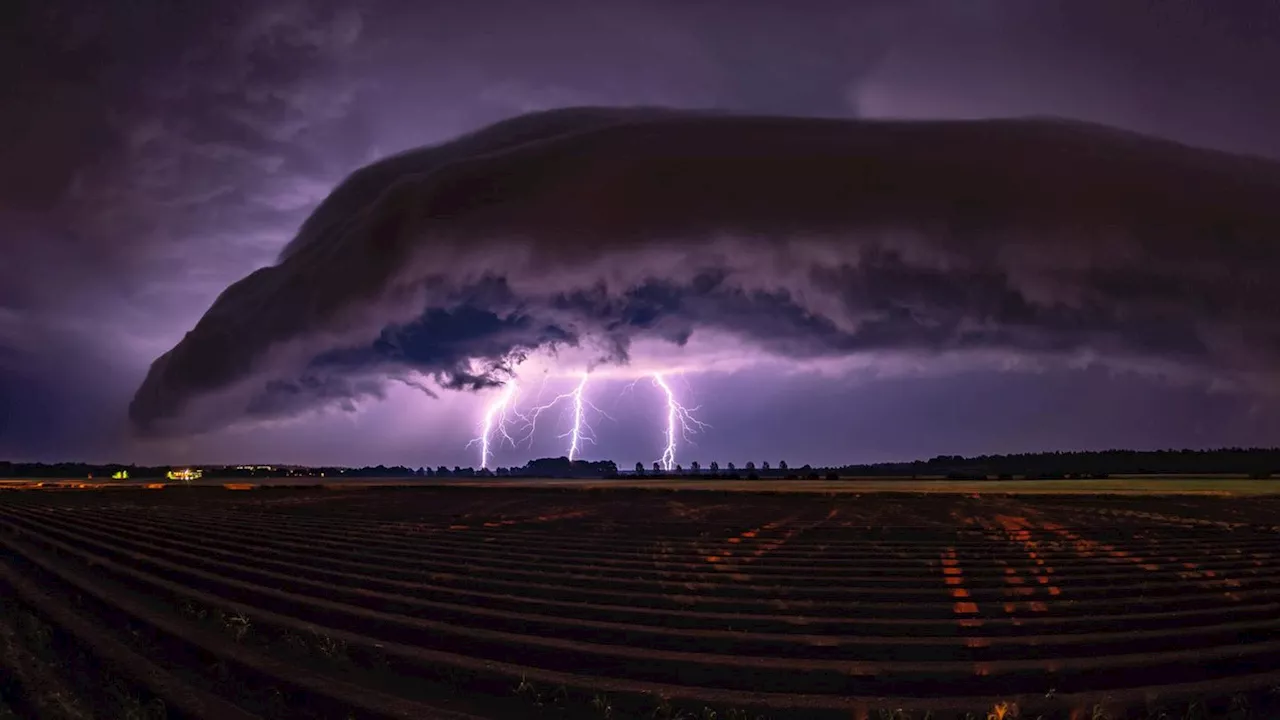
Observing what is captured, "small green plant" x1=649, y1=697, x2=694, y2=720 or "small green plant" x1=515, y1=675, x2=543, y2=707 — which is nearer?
"small green plant" x1=649, y1=697, x2=694, y2=720

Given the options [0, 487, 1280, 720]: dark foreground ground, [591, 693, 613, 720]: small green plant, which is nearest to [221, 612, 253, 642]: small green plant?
[0, 487, 1280, 720]: dark foreground ground

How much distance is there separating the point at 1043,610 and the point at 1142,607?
179cm

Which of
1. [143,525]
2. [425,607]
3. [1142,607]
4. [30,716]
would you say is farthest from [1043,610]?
[143,525]

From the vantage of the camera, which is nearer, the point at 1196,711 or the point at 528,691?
the point at 1196,711

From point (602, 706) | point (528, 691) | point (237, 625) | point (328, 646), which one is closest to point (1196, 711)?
point (602, 706)

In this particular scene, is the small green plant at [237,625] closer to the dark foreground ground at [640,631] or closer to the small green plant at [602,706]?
the dark foreground ground at [640,631]

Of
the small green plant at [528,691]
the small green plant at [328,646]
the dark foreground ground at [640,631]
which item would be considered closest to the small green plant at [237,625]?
the dark foreground ground at [640,631]

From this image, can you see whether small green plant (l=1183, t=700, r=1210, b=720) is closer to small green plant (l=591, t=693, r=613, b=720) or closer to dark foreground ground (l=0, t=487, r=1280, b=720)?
dark foreground ground (l=0, t=487, r=1280, b=720)

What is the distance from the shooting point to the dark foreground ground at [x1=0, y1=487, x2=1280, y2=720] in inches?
278

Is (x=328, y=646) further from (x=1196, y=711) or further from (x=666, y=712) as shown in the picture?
(x=1196, y=711)

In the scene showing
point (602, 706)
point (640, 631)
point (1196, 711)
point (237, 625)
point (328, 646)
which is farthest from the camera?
point (237, 625)

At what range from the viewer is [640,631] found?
947 cm

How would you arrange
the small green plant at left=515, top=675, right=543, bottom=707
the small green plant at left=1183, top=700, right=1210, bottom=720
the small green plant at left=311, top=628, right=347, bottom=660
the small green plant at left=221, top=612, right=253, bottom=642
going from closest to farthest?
1. the small green plant at left=1183, top=700, right=1210, bottom=720
2. the small green plant at left=515, top=675, right=543, bottom=707
3. the small green plant at left=311, top=628, right=347, bottom=660
4. the small green plant at left=221, top=612, right=253, bottom=642

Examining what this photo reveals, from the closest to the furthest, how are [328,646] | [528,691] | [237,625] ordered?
[528,691], [328,646], [237,625]
